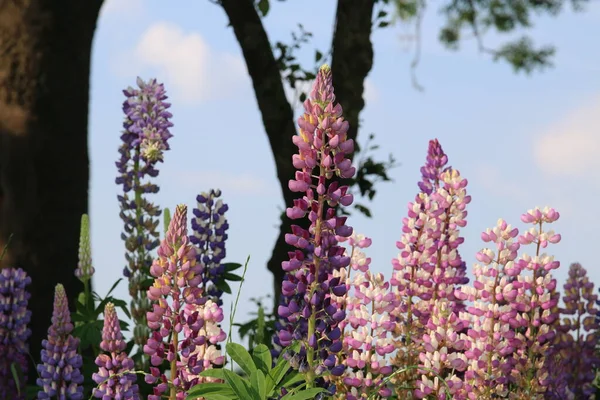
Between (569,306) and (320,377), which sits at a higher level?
(569,306)

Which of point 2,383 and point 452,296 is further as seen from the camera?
point 2,383

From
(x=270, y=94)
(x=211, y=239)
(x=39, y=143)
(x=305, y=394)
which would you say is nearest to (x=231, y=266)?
(x=211, y=239)

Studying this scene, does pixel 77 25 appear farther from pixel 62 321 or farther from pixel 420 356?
pixel 420 356

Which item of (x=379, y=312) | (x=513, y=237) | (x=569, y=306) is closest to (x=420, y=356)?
(x=379, y=312)

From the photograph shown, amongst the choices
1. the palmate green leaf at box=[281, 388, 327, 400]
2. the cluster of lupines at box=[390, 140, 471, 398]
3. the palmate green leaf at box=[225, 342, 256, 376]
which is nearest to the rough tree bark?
the cluster of lupines at box=[390, 140, 471, 398]

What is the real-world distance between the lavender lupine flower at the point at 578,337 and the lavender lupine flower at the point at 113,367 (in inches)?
114

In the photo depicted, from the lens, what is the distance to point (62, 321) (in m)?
3.76

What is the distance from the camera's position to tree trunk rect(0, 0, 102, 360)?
7.06 meters

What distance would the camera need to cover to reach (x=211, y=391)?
3.00 meters

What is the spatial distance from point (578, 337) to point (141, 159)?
3.19 m

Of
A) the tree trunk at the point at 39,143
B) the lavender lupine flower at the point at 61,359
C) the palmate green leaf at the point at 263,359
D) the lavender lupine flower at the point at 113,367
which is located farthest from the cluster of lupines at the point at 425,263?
the tree trunk at the point at 39,143

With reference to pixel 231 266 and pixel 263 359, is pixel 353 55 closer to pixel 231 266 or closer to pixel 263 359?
pixel 231 266

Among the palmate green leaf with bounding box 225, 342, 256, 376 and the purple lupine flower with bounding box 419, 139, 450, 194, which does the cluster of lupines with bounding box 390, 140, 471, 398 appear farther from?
the palmate green leaf with bounding box 225, 342, 256, 376

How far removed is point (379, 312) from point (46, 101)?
451cm
